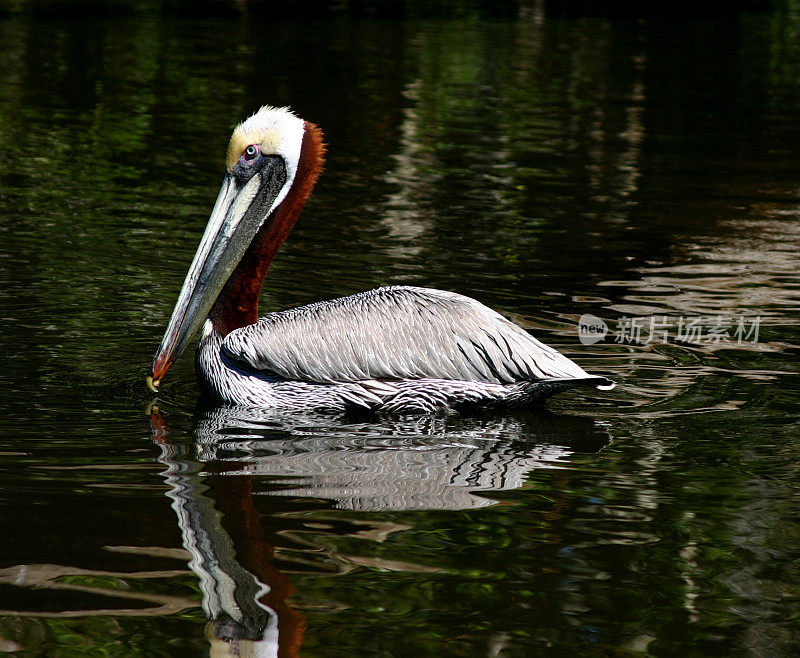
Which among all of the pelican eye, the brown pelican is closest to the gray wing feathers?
the brown pelican

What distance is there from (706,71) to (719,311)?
46.5ft

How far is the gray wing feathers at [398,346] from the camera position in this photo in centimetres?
499

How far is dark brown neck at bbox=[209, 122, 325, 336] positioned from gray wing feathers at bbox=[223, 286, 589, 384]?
34 centimetres

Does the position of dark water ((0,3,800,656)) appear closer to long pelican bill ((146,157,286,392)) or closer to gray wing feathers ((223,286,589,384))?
gray wing feathers ((223,286,589,384))

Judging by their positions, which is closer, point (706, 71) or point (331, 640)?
point (331, 640)

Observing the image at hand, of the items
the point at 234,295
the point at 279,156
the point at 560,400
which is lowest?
the point at 560,400

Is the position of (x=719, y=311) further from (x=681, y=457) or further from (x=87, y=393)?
(x=87, y=393)

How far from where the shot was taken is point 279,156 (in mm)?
5422

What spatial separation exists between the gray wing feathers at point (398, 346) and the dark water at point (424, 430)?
0.20 metres

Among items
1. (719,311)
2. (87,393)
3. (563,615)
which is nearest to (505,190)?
(719,311)

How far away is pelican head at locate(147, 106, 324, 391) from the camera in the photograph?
535 cm

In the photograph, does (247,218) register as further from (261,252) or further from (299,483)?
(299,483)

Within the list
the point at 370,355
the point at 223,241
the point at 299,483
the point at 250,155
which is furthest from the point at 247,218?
the point at 299,483

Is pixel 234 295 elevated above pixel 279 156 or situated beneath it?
situated beneath
